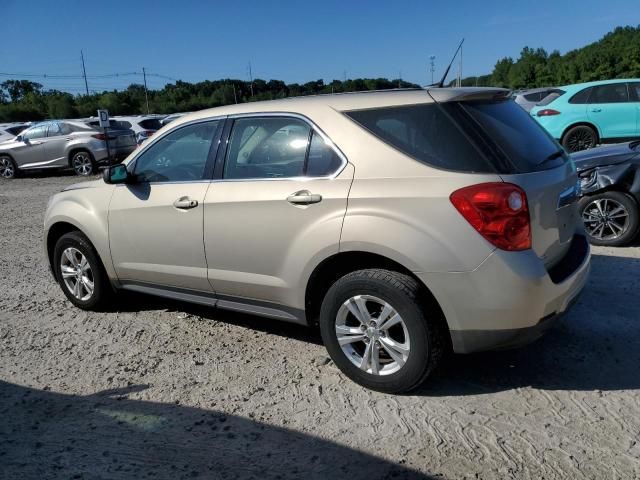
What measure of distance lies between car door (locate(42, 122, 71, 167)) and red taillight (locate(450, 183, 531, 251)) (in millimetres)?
15879

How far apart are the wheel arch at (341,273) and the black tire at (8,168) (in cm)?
1652

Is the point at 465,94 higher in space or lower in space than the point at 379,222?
higher

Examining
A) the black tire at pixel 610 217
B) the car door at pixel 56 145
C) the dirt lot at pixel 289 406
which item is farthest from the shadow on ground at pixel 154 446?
the car door at pixel 56 145

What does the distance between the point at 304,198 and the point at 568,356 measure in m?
1.99

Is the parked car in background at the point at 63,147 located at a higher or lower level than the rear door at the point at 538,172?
lower

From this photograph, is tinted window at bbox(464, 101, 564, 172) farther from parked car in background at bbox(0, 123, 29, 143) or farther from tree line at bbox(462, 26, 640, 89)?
tree line at bbox(462, 26, 640, 89)

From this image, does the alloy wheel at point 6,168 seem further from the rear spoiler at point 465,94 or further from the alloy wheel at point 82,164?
the rear spoiler at point 465,94

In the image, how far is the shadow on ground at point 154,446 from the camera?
2715mm

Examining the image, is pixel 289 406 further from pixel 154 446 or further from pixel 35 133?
pixel 35 133

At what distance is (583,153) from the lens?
6258mm

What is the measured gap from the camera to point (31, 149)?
16.7 meters

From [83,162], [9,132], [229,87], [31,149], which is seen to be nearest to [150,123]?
[83,162]

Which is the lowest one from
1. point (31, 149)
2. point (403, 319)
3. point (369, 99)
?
point (31, 149)

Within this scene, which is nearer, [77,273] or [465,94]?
[465,94]
